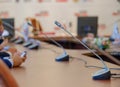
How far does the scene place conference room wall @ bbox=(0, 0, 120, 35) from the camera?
7.07 m

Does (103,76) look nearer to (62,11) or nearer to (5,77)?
(5,77)

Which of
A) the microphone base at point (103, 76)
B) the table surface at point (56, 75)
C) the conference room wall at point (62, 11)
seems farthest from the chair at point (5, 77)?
the conference room wall at point (62, 11)

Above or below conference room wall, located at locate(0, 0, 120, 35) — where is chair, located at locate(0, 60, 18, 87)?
above

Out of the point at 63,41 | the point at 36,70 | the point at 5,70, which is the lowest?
the point at 63,41

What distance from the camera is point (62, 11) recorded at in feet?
23.4

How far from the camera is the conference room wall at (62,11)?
7070 mm

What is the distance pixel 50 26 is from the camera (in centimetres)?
717

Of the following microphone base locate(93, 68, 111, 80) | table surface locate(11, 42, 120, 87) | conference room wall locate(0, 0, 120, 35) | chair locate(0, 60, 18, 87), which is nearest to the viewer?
chair locate(0, 60, 18, 87)

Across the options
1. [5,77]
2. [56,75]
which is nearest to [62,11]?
[56,75]

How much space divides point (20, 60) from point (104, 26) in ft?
17.6

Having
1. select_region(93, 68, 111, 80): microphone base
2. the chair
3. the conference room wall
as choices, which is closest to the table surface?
select_region(93, 68, 111, 80): microphone base

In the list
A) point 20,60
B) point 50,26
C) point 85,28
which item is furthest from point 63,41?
point 20,60

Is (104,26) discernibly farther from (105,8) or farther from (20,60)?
→ (20,60)

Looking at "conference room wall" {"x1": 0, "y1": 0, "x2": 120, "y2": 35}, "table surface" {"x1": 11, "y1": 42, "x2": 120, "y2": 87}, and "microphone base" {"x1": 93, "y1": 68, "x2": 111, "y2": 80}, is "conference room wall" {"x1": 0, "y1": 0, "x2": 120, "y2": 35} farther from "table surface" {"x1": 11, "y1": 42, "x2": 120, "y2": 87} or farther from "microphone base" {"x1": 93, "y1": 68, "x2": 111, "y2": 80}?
"microphone base" {"x1": 93, "y1": 68, "x2": 111, "y2": 80}
